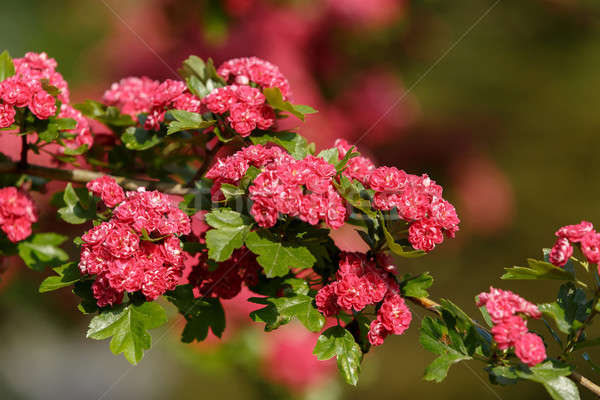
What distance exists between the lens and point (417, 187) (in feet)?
2.97

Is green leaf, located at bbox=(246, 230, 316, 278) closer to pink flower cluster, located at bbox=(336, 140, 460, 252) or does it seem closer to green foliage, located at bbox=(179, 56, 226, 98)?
pink flower cluster, located at bbox=(336, 140, 460, 252)

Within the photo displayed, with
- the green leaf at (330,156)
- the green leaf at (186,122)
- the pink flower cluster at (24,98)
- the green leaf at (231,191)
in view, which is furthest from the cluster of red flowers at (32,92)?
the green leaf at (330,156)

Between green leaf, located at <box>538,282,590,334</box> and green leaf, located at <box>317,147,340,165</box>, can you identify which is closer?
green leaf, located at <box>538,282,590,334</box>

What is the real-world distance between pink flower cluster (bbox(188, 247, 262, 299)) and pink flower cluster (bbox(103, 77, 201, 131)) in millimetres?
261

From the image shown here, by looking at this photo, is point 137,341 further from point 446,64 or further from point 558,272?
point 446,64

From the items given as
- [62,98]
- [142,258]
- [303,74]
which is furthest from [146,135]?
[303,74]

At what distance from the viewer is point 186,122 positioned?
98 centimetres

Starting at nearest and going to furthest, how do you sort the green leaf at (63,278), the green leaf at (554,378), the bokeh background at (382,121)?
the green leaf at (554,378)
the green leaf at (63,278)
the bokeh background at (382,121)

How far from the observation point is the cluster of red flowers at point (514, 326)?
80 cm

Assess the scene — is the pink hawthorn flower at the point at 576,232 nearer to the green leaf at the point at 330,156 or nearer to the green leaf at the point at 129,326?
the green leaf at the point at 330,156

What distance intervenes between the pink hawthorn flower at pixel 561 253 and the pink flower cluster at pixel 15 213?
2.81ft

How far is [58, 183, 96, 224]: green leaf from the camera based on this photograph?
1.00 metres

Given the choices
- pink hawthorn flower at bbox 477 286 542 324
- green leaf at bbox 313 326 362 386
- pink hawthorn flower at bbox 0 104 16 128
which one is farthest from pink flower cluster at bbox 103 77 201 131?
pink hawthorn flower at bbox 477 286 542 324

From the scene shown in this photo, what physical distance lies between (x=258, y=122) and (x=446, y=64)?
3705 millimetres
